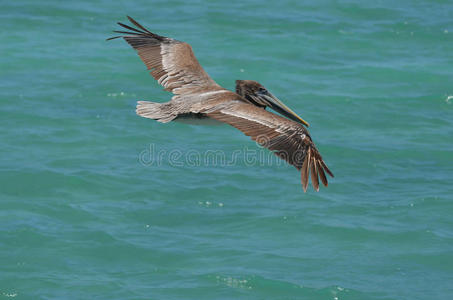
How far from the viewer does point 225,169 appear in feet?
55.8

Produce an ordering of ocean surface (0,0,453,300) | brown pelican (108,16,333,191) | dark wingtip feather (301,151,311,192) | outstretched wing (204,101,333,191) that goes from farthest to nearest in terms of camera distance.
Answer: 1. ocean surface (0,0,453,300)
2. brown pelican (108,16,333,191)
3. outstretched wing (204,101,333,191)
4. dark wingtip feather (301,151,311,192)

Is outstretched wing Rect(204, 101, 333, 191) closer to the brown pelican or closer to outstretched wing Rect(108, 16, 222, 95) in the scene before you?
the brown pelican

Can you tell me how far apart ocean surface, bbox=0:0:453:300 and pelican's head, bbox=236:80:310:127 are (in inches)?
130

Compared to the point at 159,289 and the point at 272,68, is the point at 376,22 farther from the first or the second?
the point at 159,289

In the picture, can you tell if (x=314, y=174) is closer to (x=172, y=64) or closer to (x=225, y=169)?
(x=172, y=64)

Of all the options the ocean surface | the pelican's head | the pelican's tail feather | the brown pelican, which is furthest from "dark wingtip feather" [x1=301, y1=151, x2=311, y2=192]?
the ocean surface

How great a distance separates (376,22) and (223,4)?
15.2 feet

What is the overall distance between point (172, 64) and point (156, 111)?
5.03ft

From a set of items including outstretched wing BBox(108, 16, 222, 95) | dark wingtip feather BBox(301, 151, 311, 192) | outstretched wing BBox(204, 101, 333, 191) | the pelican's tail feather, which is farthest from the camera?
outstretched wing BBox(108, 16, 222, 95)

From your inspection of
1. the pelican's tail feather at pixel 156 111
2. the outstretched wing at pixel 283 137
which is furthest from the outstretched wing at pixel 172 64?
the outstretched wing at pixel 283 137

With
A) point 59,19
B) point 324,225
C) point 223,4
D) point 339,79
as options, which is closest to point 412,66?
point 339,79

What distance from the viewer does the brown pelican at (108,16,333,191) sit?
363 inches

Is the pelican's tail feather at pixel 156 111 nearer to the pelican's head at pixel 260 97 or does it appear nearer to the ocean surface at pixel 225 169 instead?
the pelican's head at pixel 260 97

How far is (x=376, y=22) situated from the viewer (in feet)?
82.9
